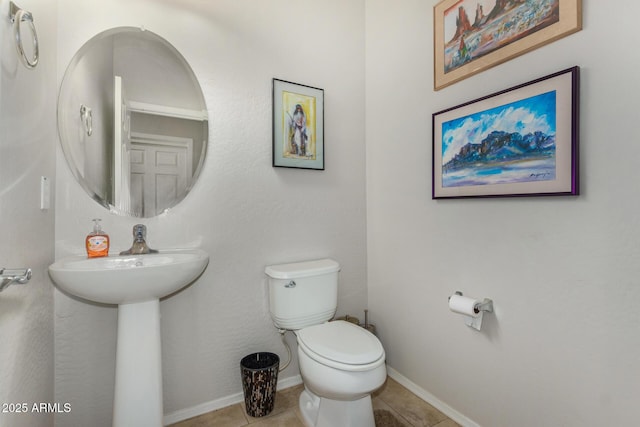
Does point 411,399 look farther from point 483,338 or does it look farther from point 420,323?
point 483,338

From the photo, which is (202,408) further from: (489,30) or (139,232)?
(489,30)

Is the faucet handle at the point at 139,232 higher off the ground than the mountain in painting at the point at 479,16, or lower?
lower

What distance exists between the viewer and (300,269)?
5.35 feet

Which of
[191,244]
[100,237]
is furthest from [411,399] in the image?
[100,237]

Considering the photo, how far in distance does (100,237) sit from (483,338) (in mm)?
1743

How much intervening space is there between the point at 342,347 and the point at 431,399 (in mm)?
724

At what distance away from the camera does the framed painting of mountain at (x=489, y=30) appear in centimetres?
111

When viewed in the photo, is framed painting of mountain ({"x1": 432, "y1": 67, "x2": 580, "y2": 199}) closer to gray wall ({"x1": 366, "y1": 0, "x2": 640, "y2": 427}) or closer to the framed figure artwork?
gray wall ({"x1": 366, "y1": 0, "x2": 640, "y2": 427})


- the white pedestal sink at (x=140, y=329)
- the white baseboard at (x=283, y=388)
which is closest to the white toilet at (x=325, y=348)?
the white baseboard at (x=283, y=388)

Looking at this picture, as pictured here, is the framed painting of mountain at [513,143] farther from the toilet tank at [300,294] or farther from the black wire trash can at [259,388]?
the black wire trash can at [259,388]

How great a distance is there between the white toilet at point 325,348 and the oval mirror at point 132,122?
717 millimetres

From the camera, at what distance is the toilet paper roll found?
4.26 ft

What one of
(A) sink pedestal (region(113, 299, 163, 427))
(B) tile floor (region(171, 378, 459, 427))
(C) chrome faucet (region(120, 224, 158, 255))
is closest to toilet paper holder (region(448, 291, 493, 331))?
(B) tile floor (region(171, 378, 459, 427))

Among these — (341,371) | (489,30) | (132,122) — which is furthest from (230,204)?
(489,30)
